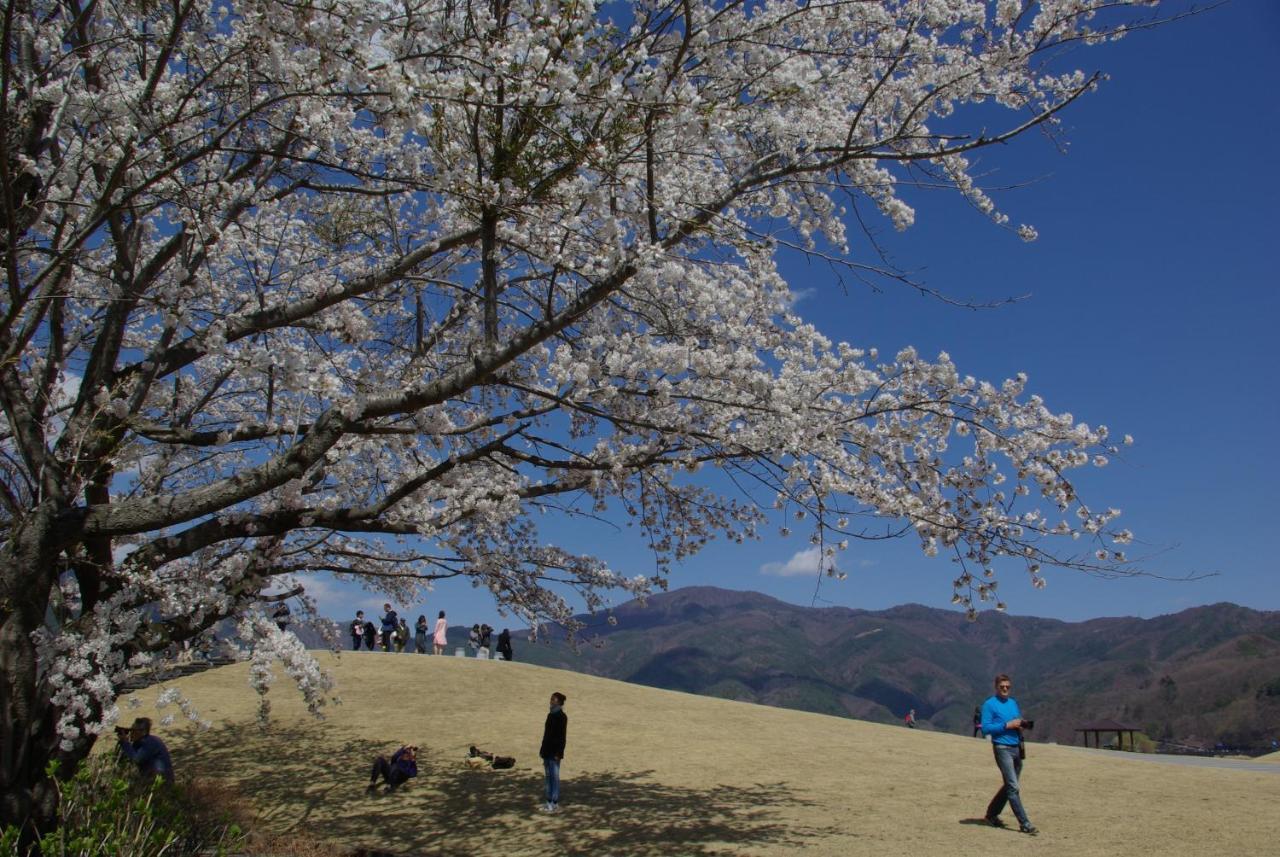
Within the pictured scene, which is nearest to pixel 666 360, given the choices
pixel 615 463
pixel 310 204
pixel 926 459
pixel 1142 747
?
pixel 615 463

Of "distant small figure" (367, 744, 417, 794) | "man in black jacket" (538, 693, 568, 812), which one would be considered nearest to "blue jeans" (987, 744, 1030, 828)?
"man in black jacket" (538, 693, 568, 812)

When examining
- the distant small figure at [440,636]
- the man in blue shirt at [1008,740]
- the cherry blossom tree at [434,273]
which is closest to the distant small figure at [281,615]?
the cherry blossom tree at [434,273]

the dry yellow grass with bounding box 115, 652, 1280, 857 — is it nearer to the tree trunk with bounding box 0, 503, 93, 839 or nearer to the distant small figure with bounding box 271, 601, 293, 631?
the distant small figure with bounding box 271, 601, 293, 631

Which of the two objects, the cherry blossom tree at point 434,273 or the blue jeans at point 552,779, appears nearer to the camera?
the cherry blossom tree at point 434,273

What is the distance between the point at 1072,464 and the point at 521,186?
513 centimetres

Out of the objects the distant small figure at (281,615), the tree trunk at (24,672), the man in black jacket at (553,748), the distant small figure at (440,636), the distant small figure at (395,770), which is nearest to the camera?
the tree trunk at (24,672)

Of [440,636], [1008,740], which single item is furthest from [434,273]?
[440,636]

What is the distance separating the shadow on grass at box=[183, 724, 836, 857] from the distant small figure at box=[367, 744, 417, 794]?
0.18 m

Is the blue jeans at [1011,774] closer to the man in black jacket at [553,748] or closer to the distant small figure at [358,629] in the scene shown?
the man in black jacket at [553,748]

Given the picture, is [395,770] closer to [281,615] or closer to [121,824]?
[281,615]

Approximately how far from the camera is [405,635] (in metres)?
29.3

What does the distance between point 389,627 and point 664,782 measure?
1888cm

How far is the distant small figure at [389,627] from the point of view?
28406 millimetres

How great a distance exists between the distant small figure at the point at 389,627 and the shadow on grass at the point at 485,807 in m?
13.4
